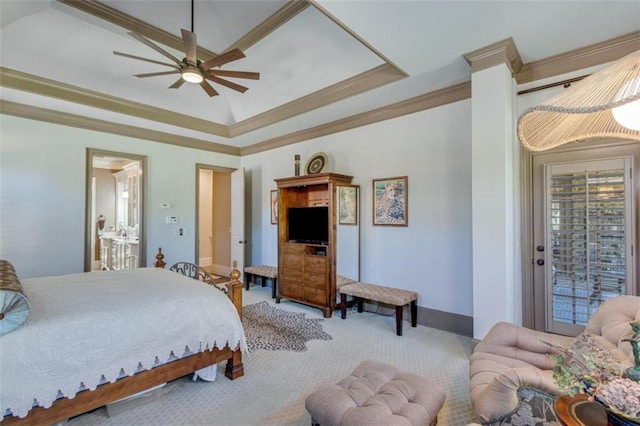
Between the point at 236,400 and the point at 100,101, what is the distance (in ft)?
14.2

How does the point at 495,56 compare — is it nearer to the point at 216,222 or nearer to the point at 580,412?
the point at 580,412

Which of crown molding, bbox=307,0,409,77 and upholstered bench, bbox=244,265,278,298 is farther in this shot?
upholstered bench, bbox=244,265,278,298

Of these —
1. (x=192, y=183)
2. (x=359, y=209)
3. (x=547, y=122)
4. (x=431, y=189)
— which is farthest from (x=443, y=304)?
(x=192, y=183)

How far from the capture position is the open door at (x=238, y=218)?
582 cm

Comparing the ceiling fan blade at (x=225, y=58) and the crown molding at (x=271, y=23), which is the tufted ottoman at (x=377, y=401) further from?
the crown molding at (x=271, y=23)

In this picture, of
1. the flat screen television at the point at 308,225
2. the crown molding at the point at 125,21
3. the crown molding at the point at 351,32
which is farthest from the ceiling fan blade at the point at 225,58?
the flat screen television at the point at 308,225

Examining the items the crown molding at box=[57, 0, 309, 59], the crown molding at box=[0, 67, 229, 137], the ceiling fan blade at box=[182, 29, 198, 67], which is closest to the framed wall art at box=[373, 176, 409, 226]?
the crown molding at box=[57, 0, 309, 59]

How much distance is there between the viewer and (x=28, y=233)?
4023 mm

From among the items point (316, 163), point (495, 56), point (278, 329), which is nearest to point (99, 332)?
point (278, 329)

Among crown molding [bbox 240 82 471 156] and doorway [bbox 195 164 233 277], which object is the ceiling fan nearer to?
crown molding [bbox 240 82 471 156]

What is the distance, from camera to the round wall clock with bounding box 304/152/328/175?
4.83 metres

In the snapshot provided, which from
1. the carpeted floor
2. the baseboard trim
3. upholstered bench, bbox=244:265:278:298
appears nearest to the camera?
the carpeted floor

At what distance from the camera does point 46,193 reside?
4.16 meters

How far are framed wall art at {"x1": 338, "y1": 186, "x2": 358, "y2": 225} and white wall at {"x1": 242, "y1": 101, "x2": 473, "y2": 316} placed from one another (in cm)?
11
